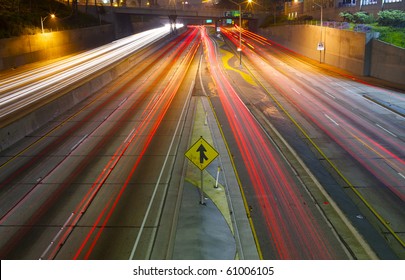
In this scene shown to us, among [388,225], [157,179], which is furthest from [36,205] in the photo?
[388,225]

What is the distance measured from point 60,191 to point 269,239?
10.3 m

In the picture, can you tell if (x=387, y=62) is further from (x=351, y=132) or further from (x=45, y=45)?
(x=45, y=45)

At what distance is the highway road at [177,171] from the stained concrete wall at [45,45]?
14.1m

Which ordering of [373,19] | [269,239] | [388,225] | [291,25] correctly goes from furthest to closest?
1. [291,25]
2. [373,19]
3. [388,225]
4. [269,239]

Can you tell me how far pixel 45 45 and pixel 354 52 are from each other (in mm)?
51012

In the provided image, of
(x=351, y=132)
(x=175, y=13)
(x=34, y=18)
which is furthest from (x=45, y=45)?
(x=351, y=132)

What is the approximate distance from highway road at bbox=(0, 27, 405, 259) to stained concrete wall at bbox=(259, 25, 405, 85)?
16.1ft

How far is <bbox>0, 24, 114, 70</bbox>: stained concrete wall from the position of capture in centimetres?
5651

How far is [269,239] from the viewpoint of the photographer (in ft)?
49.2

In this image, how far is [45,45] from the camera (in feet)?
221

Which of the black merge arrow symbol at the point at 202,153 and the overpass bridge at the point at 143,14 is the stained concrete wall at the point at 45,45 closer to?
the overpass bridge at the point at 143,14

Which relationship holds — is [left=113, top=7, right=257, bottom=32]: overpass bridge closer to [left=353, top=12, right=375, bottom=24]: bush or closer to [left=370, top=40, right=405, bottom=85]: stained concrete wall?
[left=353, top=12, right=375, bottom=24]: bush

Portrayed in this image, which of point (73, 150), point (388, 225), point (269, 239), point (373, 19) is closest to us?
point (269, 239)
